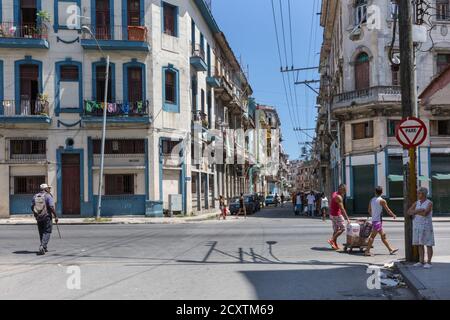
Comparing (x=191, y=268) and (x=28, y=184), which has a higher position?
(x=28, y=184)

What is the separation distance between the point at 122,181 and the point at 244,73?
30.5 meters

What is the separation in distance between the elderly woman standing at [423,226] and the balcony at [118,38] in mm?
22886

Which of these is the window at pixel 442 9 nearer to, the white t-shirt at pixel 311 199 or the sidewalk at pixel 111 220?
the white t-shirt at pixel 311 199

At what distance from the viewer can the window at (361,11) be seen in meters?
33.3

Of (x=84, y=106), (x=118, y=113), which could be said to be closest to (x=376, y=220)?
→ (x=118, y=113)

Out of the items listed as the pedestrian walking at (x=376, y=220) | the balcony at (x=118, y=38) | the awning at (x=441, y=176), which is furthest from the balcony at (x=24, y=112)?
the awning at (x=441, y=176)

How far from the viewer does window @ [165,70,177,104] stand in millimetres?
31828

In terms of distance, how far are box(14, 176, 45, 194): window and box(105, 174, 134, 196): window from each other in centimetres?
377

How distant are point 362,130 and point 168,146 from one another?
12561 millimetres

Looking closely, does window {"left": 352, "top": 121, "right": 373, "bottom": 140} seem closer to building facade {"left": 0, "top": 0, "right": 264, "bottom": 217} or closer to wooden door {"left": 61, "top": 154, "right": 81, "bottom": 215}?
building facade {"left": 0, "top": 0, "right": 264, "bottom": 217}

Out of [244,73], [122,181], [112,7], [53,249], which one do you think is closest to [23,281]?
[53,249]

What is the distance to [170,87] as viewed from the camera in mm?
32125

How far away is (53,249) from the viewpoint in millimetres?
14266

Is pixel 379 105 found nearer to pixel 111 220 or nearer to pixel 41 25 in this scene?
pixel 111 220
